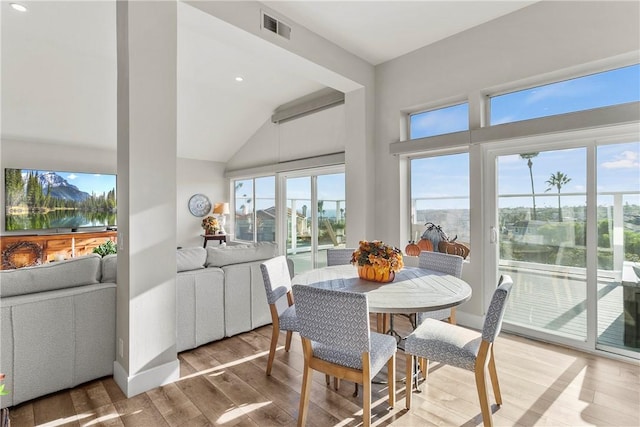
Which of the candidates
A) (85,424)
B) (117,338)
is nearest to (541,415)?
(85,424)

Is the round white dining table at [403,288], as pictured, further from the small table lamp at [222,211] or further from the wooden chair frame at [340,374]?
the small table lamp at [222,211]

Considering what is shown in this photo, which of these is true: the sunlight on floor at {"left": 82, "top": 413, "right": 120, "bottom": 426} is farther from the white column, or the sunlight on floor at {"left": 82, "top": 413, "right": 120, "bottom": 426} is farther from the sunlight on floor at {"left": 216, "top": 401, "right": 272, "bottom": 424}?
the sunlight on floor at {"left": 216, "top": 401, "right": 272, "bottom": 424}

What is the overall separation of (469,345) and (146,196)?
2.40 m

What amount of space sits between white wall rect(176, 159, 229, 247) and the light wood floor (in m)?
5.02

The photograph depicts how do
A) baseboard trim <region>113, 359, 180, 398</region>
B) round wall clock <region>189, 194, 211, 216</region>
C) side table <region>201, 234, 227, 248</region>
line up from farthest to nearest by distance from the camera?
round wall clock <region>189, 194, 211, 216</region> < side table <region>201, 234, 227, 248</region> < baseboard trim <region>113, 359, 180, 398</region>

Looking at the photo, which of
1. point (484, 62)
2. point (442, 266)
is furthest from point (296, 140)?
point (442, 266)

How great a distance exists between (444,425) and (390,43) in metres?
3.84

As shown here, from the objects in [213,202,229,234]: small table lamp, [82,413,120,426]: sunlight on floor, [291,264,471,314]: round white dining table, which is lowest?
[82,413,120,426]: sunlight on floor

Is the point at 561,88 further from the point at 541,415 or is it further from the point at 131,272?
the point at 131,272

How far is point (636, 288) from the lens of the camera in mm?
2791

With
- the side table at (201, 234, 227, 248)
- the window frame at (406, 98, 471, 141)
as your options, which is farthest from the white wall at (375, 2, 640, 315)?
the side table at (201, 234, 227, 248)

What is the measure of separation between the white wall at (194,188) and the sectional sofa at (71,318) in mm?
4553

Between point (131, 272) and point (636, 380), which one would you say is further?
point (636, 380)

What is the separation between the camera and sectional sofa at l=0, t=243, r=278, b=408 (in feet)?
6.95
